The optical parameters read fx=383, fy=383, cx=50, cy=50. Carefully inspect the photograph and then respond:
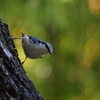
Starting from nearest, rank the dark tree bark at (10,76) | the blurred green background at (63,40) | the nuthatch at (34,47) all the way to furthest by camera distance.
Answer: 1. the dark tree bark at (10,76)
2. the nuthatch at (34,47)
3. the blurred green background at (63,40)

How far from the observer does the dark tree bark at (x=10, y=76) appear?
44.7 inches

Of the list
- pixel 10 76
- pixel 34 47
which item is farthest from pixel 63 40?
pixel 10 76

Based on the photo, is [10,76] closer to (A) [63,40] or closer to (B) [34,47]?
(B) [34,47]

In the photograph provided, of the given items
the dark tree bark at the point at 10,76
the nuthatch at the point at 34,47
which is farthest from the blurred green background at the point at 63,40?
the dark tree bark at the point at 10,76

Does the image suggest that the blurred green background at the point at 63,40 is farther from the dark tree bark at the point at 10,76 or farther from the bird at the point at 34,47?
the dark tree bark at the point at 10,76

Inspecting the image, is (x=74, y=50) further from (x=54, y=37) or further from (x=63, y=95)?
(x=63, y=95)

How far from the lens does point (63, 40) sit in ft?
7.54

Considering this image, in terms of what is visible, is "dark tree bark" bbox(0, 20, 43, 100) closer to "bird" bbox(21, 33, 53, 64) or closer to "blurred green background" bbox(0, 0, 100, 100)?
"bird" bbox(21, 33, 53, 64)

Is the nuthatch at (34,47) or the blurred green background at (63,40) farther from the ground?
the blurred green background at (63,40)

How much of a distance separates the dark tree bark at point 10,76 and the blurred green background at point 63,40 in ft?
2.63

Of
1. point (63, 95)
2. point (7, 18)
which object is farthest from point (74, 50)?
point (7, 18)

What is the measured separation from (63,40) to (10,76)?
3.85 feet

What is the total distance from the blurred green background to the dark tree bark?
31.6 inches

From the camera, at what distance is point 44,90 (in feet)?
7.80
